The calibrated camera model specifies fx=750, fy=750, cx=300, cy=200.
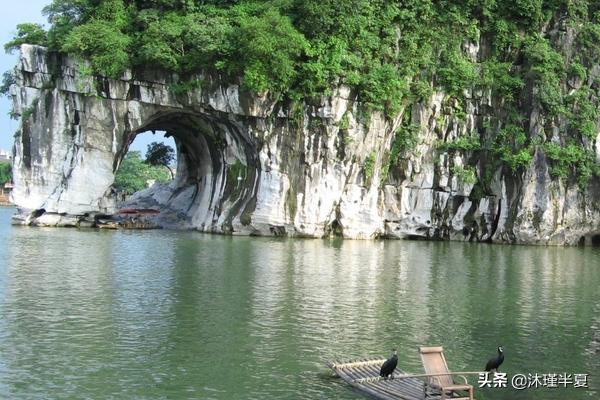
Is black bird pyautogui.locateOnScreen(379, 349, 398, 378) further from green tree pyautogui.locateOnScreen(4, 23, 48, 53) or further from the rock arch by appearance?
green tree pyautogui.locateOnScreen(4, 23, 48, 53)

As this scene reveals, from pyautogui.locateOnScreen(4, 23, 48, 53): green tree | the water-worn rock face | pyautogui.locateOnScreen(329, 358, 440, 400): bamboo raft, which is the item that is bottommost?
pyautogui.locateOnScreen(329, 358, 440, 400): bamboo raft

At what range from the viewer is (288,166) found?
123ft

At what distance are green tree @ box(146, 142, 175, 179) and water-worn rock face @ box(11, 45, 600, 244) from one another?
788 inches

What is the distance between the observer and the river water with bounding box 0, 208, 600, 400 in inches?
458

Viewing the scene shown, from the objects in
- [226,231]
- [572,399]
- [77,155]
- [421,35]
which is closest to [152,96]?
[77,155]

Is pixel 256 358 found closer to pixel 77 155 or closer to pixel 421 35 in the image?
A: pixel 77 155

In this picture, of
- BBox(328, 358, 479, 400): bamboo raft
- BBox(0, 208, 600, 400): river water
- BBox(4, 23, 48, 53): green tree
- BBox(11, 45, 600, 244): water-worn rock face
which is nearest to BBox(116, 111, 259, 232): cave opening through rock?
BBox(11, 45, 600, 244): water-worn rock face

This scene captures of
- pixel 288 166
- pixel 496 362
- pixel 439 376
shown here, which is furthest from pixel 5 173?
pixel 439 376

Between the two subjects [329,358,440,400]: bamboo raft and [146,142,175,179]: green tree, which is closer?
[329,358,440,400]: bamboo raft

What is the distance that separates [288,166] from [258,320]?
22308 mm

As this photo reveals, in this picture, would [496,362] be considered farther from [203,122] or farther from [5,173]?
[5,173]

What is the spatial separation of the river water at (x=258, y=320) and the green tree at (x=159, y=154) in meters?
33.2

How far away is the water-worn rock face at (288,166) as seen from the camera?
3644 cm

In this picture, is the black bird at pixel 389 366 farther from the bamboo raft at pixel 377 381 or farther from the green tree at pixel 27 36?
the green tree at pixel 27 36
